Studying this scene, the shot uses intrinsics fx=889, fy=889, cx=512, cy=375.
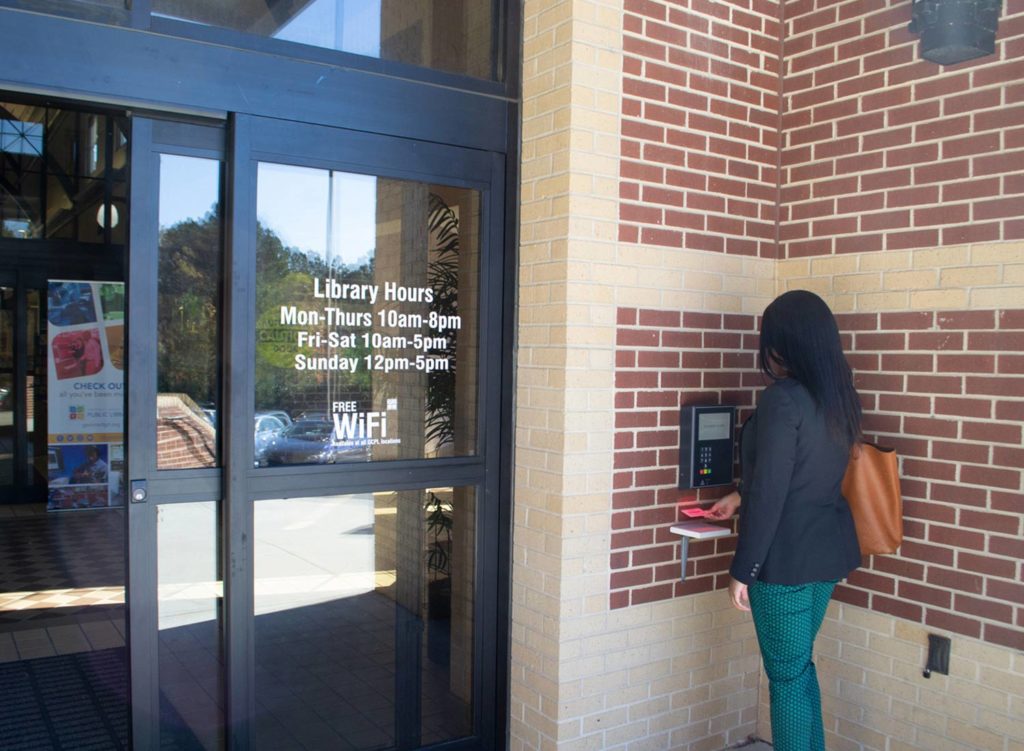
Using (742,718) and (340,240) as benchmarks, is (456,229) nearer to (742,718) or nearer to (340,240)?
(340,240)

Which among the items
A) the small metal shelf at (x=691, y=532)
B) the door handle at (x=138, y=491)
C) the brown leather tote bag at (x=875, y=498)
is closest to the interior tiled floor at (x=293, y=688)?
the door handle at (x=138, y=491)

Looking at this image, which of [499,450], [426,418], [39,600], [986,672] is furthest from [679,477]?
[39,600]

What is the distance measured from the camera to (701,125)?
3885mm

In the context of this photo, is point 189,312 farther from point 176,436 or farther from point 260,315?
point 176,436

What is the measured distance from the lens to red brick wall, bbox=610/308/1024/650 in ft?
10.8

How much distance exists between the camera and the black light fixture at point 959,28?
10.5ft

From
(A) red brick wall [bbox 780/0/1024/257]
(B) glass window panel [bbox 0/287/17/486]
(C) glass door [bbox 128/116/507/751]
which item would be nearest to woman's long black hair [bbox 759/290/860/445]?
(A) red brick wall [bbox 780/0/1024/257]

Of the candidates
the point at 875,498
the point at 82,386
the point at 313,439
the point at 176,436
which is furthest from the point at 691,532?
the point at 82,386

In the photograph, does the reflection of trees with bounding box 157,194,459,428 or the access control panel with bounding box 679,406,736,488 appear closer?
the reflection of trees with bounding box 157,194,459,428

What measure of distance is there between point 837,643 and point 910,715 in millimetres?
406

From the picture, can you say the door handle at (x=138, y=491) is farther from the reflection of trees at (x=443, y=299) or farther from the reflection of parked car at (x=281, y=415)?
the reflection of trees at (x=443, y=299)

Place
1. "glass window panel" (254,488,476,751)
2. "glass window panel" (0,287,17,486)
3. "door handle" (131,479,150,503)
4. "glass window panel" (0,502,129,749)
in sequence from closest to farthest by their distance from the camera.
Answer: "door handle" (131,479,150,503) → "glass window panel" (254,488,476,751) → "glass window panel" (0,502,129,749) → "glass window panel" (0,287,17,486)

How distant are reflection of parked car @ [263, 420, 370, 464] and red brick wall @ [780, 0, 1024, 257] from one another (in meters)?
2.21

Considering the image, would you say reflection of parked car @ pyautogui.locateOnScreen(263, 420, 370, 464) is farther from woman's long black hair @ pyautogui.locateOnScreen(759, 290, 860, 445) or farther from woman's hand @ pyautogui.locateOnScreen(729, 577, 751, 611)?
woman's long black hair @ pyautogui.locateOnScreen(759, 290, 860, 445)
